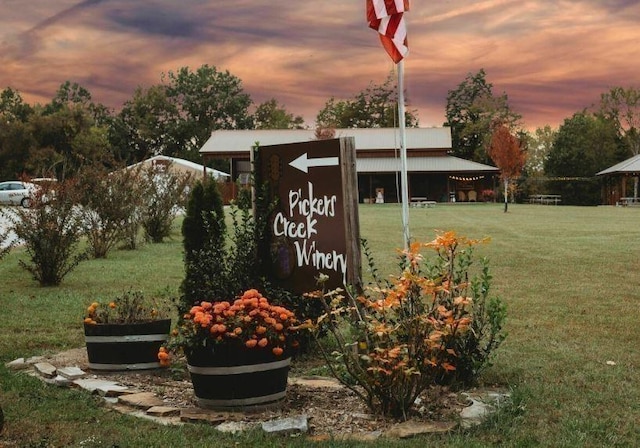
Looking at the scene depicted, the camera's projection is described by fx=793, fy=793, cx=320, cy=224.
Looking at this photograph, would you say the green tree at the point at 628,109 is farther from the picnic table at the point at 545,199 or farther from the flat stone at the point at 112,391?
the flat stone at the point at 112,391

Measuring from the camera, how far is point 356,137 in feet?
206

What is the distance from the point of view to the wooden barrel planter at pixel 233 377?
17.9 feet

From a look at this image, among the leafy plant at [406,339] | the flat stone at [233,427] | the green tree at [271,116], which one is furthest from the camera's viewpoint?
the green tree at [271,116]

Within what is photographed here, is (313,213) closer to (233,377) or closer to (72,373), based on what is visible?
(233,377)

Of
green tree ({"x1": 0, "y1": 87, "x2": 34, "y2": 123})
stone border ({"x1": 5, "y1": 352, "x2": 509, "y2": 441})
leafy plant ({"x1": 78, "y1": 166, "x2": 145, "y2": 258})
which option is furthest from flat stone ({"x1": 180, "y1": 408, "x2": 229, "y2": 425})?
green tree ({"x1": 0, "y1": 87, "x2": 34, "y2": 123})

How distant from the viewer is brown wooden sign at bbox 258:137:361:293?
6.24 meters

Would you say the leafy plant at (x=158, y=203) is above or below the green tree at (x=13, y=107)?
below

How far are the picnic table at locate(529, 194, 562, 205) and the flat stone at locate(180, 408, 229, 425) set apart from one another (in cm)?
5643

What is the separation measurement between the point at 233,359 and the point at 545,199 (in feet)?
192

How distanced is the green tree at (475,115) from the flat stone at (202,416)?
6638 centimetres

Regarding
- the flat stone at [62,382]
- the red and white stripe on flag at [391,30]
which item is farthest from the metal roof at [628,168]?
the flat stone at [62,382]

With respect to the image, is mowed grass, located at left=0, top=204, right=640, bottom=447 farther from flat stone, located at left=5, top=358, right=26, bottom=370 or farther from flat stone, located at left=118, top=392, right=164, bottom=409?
flat stone, located at left=118, top=392, right=164, bottom=409

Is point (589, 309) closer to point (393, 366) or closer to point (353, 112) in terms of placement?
point (393, 366)

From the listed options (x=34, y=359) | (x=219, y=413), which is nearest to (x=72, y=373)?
(x=34, y=359)
